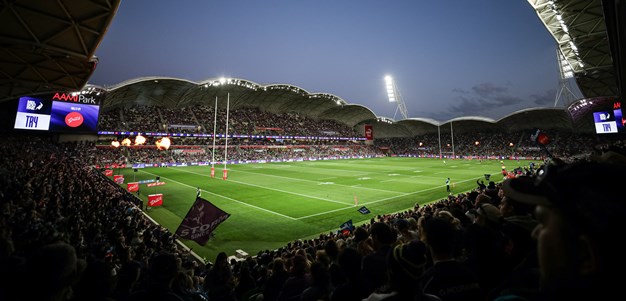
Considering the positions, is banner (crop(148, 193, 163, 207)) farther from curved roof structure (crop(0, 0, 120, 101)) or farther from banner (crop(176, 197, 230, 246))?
banner (crop(176, 197, 230, 246))

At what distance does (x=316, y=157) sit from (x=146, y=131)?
4258 centimetres

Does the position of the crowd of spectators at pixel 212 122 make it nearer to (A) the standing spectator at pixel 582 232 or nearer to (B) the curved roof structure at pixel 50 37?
(B) the curved roof structure at pixel 50 37

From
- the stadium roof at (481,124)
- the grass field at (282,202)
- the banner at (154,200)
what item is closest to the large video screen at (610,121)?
the stadium roof at (481,124)

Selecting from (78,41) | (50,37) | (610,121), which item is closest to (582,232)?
(50,37)

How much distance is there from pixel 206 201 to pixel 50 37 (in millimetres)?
7433

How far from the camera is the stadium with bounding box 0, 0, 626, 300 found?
2750mm

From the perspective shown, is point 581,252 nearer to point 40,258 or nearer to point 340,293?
point 340,293

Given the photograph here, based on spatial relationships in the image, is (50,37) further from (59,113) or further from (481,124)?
(481,124)

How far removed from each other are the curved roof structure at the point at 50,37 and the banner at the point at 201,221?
22.5 feet

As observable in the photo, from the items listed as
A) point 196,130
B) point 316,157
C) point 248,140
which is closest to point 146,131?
point 196,130

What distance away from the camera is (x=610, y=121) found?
39969 mm

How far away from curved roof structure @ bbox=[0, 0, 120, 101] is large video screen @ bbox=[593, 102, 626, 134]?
2225 inches

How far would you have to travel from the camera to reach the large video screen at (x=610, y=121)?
126ft

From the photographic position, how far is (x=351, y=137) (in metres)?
100
